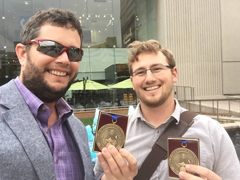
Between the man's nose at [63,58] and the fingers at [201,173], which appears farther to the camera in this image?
the man's nose at [63,58]

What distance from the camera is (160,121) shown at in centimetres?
213

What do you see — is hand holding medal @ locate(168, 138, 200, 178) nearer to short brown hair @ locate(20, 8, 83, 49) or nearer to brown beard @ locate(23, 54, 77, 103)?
brown beard @ locate(23, 54, 77, 103)

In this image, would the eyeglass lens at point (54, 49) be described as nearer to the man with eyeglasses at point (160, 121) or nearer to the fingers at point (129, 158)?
the man with eyeglasses at point (160, 121)

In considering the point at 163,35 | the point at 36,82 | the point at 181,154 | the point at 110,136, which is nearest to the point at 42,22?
the point at 36,82

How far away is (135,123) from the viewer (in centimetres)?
221

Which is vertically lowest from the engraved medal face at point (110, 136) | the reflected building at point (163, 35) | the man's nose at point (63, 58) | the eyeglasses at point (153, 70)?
the engraved medal face at point (110, 136)

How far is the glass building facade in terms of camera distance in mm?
15078

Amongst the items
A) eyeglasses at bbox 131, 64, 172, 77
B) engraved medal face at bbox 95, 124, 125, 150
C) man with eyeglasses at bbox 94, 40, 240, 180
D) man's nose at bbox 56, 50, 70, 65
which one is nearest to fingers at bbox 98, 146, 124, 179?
engraved medal face at bbox 95, 124, 125, 150

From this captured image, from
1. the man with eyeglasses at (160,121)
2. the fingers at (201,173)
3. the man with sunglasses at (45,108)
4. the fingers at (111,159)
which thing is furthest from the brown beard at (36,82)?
the fingers at (201,173)

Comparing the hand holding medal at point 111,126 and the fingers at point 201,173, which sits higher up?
the hand holding medal at point 111,126

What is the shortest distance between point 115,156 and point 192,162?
0.68 meters

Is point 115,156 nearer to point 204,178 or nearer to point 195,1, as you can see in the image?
point 204,178

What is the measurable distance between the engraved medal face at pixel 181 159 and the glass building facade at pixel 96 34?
48.1ft

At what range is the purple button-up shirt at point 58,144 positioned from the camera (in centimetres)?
152
